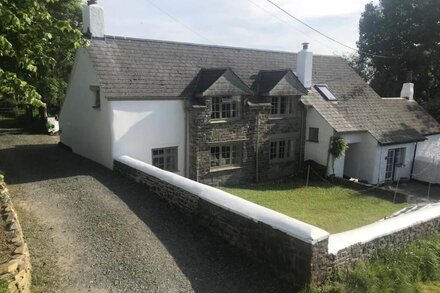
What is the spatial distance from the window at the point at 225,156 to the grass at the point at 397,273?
10.8 metres

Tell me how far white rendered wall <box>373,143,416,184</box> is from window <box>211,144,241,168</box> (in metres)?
8.53

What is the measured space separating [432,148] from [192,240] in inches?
889

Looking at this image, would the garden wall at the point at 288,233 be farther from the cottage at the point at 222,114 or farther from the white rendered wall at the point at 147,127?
the cottage at the point at 222,114

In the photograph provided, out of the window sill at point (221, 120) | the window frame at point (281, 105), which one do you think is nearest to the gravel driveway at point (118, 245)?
the window sill at point (221, 120)

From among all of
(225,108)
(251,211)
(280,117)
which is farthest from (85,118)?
(251,211)

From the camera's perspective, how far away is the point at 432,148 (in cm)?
2552

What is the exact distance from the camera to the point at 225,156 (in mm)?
19438

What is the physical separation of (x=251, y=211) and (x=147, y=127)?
30.7 feet

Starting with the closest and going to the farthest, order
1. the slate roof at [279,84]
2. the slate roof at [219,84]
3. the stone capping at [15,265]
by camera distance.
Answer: the stone capping at [15,265] → the slate roof at [219,84] → the slate roof at [279,84]

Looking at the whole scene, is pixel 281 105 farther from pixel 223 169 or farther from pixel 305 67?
pixel 223 169

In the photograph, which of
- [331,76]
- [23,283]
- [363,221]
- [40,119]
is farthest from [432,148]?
[40,119]

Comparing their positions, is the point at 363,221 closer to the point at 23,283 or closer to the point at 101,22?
the point at 23,283

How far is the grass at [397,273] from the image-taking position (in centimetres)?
778

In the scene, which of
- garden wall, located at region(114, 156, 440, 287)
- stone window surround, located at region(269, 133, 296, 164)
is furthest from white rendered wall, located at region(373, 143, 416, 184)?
garden wall, located at region(114, 156, 440, 287)
